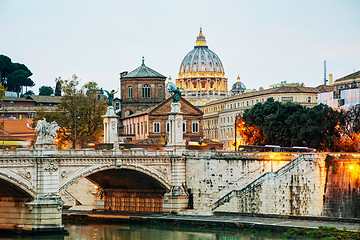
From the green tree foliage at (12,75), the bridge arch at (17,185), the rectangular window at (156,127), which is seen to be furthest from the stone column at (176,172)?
the green tree foliage at (12,75)

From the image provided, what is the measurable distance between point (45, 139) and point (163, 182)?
1260 cm

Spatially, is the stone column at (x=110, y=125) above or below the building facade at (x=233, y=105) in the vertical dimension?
below

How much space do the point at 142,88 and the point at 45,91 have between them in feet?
166

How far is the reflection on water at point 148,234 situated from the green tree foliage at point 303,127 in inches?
866

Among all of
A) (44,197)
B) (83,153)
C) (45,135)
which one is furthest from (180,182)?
(44,197)

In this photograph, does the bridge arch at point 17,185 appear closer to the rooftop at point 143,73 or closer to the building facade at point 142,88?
the building facade at point 142,88

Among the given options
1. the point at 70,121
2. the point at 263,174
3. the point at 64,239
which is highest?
the point at 70,121

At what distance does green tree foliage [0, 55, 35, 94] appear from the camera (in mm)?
151625

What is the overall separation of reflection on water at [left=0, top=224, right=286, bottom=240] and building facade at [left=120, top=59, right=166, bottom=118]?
54.6 m

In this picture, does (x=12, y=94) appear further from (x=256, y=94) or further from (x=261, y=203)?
(x=261, y=203)

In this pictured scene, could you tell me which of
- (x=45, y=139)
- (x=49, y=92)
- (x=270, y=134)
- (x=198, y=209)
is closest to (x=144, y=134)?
(x=270, y=134)

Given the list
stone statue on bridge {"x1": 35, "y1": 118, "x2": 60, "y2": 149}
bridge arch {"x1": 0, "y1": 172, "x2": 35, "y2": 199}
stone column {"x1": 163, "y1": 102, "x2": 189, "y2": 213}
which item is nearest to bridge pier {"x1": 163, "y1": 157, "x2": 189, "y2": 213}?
stone column {"x1": 163, "y1": 102, "x2": 189, "y2": 213}

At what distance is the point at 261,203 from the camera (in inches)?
2532

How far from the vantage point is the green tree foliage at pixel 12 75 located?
497ft
